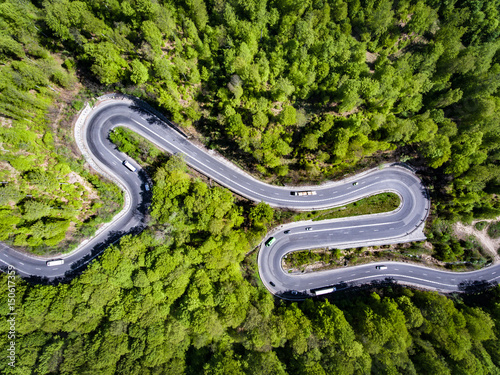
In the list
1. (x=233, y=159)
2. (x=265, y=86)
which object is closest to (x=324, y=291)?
(x=233, y=159)

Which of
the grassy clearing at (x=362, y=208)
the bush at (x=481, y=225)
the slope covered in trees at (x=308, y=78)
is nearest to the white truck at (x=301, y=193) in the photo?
the slope covered in trees at (x=308, y=78)

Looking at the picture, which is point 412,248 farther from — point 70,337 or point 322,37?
point 70,337

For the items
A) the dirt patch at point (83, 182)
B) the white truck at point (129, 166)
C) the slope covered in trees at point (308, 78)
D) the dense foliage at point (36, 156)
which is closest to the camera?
the dense foliage at point (36, 156)

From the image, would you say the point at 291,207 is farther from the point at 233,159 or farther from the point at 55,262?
the point at 55,262

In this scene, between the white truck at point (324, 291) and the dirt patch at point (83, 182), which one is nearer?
the dirt patch at point (83, 182)

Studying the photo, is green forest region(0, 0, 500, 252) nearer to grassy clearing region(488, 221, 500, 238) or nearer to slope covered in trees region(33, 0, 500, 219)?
slope covered in trees region(33, 0, 500, 219)

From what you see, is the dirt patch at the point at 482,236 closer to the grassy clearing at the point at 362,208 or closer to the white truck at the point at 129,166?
the grassy clearing at the point at 362,208
